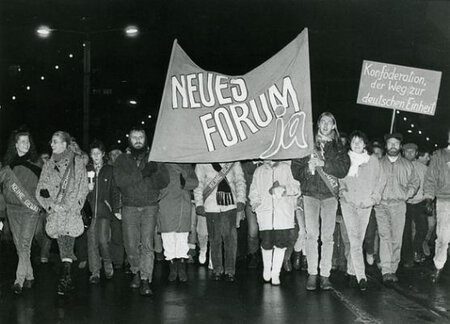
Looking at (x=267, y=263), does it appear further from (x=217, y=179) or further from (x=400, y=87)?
(x=400, y=87)

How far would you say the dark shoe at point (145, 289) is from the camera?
7918mm

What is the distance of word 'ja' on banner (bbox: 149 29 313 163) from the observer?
8.29m

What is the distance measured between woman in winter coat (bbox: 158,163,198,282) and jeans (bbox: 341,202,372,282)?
2125 millimetres

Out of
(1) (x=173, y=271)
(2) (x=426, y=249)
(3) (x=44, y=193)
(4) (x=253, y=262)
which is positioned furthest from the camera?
(2) (x=426, y=249)

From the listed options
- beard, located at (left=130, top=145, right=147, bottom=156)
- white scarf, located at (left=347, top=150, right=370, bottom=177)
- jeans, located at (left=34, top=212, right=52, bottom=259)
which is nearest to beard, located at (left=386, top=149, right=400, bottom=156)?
white scarf, located at (left=347, top=150, right=370, bottom=177)

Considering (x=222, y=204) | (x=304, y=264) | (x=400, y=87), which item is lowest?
(x=304, y=264)

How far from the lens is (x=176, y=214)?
28.8 ft

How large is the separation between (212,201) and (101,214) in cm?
166

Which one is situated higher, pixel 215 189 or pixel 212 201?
pixel 215 189

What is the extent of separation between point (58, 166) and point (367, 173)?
4.03 metres

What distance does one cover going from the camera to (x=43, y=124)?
45.5 metres

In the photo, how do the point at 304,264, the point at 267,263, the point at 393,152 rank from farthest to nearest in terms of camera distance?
1. the point at 304,264
2. the point at 393,152
3. the point at 267,263

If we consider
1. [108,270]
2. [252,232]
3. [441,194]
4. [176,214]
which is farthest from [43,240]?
[441,194]

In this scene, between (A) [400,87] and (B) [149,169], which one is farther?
(A) [400,87]
